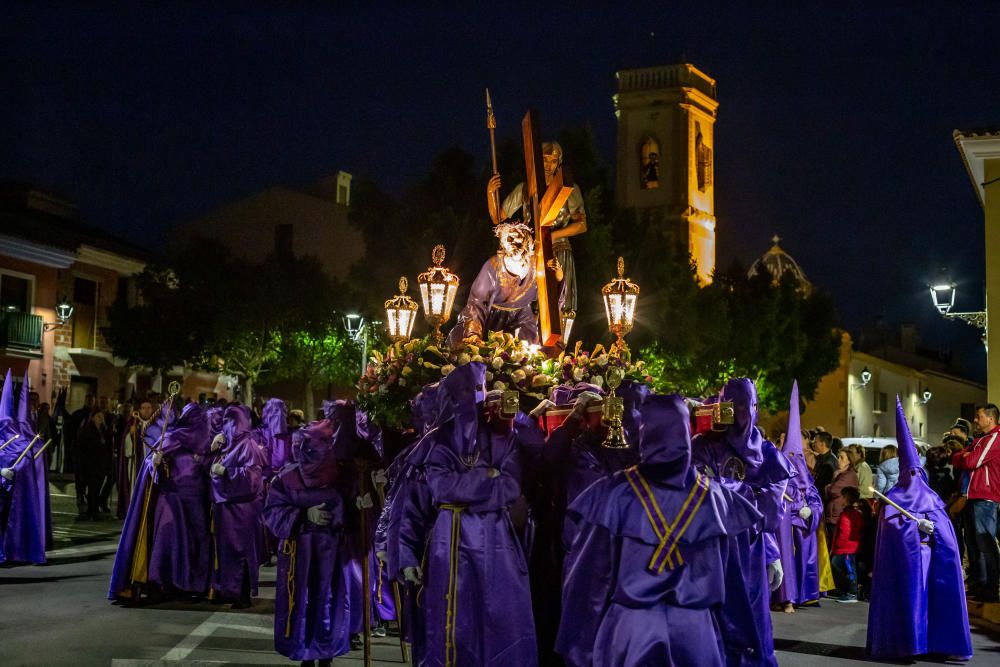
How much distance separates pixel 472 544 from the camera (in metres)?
7.31

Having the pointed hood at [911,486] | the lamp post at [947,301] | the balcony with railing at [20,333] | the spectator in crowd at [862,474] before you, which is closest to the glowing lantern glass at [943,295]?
the lamp post at [947,301]

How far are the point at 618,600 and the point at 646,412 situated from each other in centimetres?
102

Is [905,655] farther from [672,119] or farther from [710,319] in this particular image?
[672,119]

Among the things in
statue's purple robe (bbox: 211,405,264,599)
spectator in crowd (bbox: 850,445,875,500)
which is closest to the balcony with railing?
statue's purple robe (bbox: 211,405,264,599)

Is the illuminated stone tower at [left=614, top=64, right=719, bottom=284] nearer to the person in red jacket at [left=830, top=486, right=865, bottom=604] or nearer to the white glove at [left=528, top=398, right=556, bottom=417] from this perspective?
the person in red jacket at [left=830, top=486, right=865, bottom=604]

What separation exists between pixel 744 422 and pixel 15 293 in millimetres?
29889

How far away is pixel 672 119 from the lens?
2223 inches

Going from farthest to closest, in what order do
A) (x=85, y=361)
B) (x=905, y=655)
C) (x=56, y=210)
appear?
1. (x=56, y=210)
2. (x=85, y=361)
3. (x=905, y=655)

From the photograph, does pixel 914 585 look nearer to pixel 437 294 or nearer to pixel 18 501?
pixel 437 294

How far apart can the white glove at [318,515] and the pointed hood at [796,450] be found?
5.54 meters

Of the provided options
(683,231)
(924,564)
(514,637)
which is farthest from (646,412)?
(683,231)

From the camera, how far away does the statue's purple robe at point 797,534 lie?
12867 millimetres

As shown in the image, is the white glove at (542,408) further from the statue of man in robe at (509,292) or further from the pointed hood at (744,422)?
the statue of man in robe at (509,292)

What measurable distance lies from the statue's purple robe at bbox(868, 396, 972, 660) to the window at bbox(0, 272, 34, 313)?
94.5 feet
